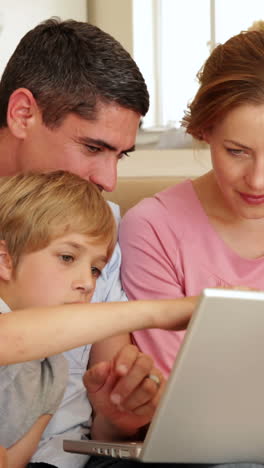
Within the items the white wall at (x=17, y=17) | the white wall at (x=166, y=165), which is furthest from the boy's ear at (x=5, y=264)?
the white wall at (x=17, y=17)

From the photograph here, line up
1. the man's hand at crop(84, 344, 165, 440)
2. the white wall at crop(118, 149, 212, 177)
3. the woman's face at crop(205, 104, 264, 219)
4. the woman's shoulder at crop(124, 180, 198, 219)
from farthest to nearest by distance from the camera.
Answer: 1. the white wall at crop(118, 149, 212, 177)
2. the woman's shoulder at crop(124, 180, 198, 219)
3. the woman's face at crop(205, 104, 264, 219)
4. the man's hand at crop(84, 344, 165, 440)

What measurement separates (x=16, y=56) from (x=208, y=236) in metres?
0.56

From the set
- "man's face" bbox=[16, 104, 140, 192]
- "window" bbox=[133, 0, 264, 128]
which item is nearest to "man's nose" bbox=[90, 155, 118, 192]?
"man's face" bbox=[16, 104, 140, 192]

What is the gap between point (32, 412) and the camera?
52.2 inches

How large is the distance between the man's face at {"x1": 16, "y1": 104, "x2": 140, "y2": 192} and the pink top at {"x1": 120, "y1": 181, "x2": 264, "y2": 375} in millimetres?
110

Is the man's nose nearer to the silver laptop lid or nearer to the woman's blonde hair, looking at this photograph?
the woman's blonde hair

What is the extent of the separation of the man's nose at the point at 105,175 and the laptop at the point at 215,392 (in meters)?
0.63

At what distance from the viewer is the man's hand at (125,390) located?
1.26 meters

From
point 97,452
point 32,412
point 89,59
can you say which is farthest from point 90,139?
point 97,452

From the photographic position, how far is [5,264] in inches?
54.8

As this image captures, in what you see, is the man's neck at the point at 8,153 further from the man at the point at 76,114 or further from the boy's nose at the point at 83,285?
the boy's nose at the point at 83,285

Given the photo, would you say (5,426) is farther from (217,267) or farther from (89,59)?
(89,59)

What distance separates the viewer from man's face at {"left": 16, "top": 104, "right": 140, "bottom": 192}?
1.68 m

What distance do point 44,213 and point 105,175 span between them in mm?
316
